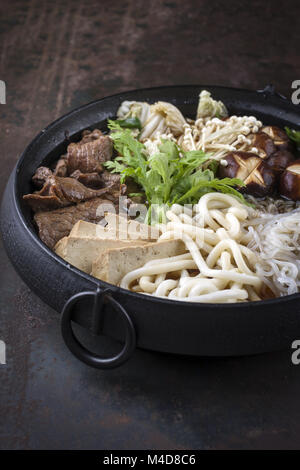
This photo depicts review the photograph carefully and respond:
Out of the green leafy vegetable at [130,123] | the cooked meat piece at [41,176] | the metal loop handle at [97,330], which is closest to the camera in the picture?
the metal loop handle at [97,330]

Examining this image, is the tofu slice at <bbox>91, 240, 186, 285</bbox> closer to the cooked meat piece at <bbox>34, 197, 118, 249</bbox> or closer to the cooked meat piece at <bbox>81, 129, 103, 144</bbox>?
the cooked meat piece at <bbox>34, 197, 118, 249</bbox>

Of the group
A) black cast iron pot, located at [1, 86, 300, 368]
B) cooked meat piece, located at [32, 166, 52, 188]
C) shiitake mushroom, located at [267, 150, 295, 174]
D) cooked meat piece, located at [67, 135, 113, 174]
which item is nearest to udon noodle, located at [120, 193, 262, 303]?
black cast iron pot, located at [1, 86, 300, 368]

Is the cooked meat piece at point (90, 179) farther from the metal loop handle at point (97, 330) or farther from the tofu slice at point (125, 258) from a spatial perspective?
the metal loop handle at point (97, 330)

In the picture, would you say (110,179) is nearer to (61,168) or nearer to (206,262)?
(61,168)

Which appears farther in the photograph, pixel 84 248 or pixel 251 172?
pixel 251 172

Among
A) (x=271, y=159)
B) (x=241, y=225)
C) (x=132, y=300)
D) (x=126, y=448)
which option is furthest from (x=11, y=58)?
(x=126, y=448)

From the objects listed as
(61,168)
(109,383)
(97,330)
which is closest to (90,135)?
(61,168)

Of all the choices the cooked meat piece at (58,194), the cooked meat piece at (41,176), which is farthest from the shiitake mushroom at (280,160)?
the cooked meat piece at (41,176)
